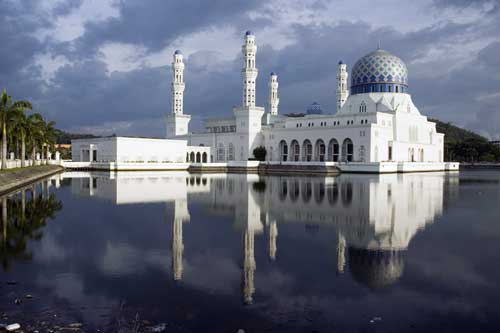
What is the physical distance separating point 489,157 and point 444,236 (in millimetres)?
74613

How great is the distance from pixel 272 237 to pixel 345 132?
3916cm

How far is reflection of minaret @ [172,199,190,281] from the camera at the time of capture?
7.07 m

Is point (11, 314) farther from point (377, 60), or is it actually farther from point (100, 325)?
point (377, 60)

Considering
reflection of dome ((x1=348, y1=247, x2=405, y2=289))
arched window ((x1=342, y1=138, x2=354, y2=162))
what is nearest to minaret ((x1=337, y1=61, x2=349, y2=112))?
arched window ((x1=342, y1=138, x2=354, y2=162))

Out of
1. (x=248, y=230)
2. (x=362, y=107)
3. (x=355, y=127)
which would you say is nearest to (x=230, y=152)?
(x=362, y=107)

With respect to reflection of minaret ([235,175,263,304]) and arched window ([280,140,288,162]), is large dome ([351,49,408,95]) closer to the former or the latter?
arched window ([280,140,288,162])

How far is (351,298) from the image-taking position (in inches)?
227

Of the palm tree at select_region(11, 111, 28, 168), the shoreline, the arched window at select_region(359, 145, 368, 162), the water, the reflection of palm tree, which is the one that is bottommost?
the water

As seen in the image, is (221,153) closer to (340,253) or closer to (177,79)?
(177,79)

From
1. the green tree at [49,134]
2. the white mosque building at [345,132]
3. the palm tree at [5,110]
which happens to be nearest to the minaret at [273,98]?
the white mosque building at [345,132]

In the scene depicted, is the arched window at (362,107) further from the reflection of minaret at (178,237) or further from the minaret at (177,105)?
the reflection of minaret at (178,237)

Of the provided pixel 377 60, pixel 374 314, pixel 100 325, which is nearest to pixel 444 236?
pixel 374 314

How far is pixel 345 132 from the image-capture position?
47.5m

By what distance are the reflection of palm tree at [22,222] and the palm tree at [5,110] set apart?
1030cm
